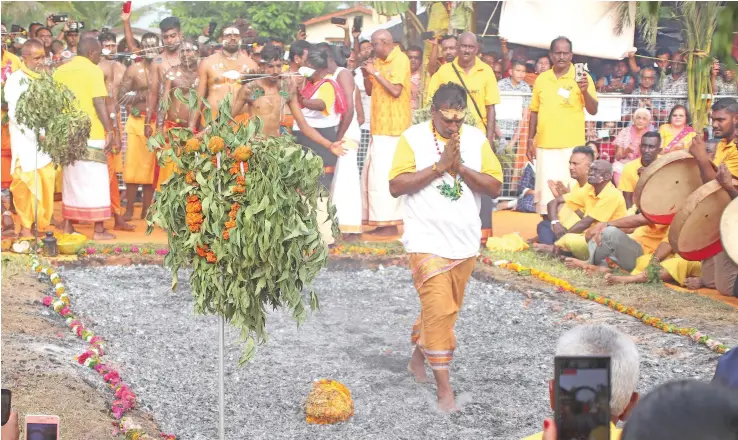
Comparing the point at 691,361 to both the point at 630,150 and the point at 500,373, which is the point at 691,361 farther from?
the point at 630,150

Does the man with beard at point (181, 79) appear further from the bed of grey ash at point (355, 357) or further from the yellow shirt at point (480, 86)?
the yellow shirt at point (480, 86)

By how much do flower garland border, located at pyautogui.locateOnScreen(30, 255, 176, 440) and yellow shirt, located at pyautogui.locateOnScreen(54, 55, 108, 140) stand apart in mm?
2480

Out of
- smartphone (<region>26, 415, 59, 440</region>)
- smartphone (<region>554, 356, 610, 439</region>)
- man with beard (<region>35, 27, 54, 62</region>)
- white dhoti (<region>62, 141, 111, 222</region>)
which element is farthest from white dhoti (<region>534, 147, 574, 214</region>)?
smartphone (<region>554, 356, 610, 439</region>)

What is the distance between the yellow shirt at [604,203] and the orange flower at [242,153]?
21.0 feet

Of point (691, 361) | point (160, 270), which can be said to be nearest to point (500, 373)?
point (691, 361)

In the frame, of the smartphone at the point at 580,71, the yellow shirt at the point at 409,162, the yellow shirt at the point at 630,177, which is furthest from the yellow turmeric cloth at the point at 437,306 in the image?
the smartphone at the point at 580,71

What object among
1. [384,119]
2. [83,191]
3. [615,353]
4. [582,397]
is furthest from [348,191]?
[582,397]

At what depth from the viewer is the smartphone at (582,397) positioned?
104 inches

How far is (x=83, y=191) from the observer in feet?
39.0

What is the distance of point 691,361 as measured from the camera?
7438 mm

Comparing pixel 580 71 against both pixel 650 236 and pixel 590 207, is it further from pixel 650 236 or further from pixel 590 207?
pixel 650 236

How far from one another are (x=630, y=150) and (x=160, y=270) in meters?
6.67

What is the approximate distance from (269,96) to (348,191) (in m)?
1.86

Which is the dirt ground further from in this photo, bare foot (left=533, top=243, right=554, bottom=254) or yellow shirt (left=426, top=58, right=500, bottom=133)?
bare foot (left=533, top=243, right=554, bottom=254)
